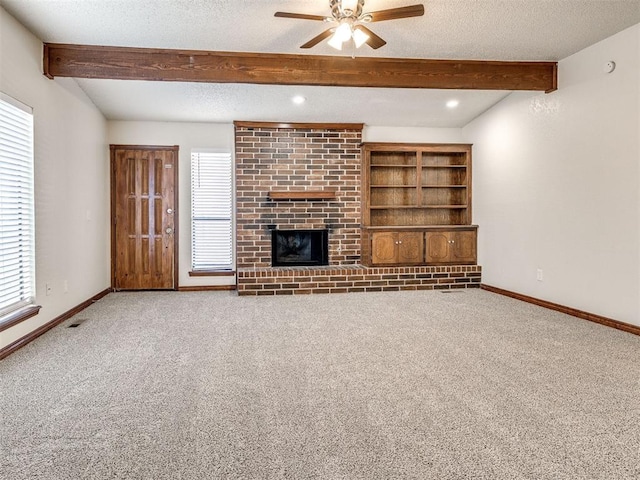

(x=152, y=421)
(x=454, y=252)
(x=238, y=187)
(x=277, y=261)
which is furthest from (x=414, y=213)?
(x=152, y=421)

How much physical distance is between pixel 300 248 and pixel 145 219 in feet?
7.42

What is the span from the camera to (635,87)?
370 centimetres

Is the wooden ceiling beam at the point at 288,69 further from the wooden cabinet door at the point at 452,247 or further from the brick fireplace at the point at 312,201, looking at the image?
the wooden cabinet door at the point at 452,247

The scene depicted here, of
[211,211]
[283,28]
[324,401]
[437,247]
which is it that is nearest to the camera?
[324,401]

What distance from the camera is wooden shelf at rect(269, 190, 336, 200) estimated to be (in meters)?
6.06

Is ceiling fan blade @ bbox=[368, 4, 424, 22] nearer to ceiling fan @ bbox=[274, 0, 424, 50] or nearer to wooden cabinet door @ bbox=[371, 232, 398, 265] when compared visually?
ceiling fan @ bbox=[274, 0, 424, 50]

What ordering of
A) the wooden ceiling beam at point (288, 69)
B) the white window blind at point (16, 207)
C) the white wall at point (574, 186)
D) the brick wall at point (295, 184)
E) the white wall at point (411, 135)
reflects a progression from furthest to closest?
the white wall at point (411, 135)
the brick wall at point (295, 184)
the wooden ceiling beam at point (288, 69)
the white wall at point (574, 186)
the white window blind at point (16, 207)

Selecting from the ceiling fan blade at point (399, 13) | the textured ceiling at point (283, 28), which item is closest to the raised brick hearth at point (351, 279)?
the textured ceiling at point (283, 28)

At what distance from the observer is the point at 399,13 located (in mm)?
2969

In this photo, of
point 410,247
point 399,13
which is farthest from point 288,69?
point 410,247

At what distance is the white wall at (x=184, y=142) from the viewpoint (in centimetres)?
602

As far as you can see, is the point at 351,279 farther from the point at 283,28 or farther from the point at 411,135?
the point at 283,28

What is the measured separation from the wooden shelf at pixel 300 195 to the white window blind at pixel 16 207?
3.04 meters

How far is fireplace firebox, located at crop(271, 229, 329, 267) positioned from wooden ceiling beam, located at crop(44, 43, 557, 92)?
2.48 meters
